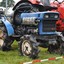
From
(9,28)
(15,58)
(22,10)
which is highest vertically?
(22,10)

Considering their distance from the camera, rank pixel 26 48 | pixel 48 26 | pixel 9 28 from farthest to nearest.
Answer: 1. pixel 9 28
2. pixel 48 26
3. pixel 26 48

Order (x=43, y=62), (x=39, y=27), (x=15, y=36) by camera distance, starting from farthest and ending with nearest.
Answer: (x=15, y=36) < (x=39, y=27) < (x=43, y=62)

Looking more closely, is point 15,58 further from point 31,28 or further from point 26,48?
point 31,28

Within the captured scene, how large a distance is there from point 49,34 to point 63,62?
127 centimetres

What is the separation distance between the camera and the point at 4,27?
1012 cm

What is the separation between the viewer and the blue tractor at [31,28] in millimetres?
8680

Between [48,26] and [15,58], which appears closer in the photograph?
[15,58]

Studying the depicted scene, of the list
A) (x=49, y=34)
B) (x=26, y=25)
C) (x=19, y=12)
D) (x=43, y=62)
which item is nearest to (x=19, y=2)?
(x=19, y=12)

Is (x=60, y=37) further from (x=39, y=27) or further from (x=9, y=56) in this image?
(x=9, y=56)

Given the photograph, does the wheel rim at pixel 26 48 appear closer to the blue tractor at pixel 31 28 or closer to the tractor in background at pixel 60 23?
the blue tractor at pixel 31 28


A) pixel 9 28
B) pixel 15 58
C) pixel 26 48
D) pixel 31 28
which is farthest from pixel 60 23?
pixel 15 58

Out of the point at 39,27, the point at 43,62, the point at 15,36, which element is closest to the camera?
the point at 43,62

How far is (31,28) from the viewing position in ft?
29.9

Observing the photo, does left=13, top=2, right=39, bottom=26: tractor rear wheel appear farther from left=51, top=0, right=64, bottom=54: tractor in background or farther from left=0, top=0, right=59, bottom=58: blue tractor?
left=51, top=0, right=64, bottom=54: tractor in background
